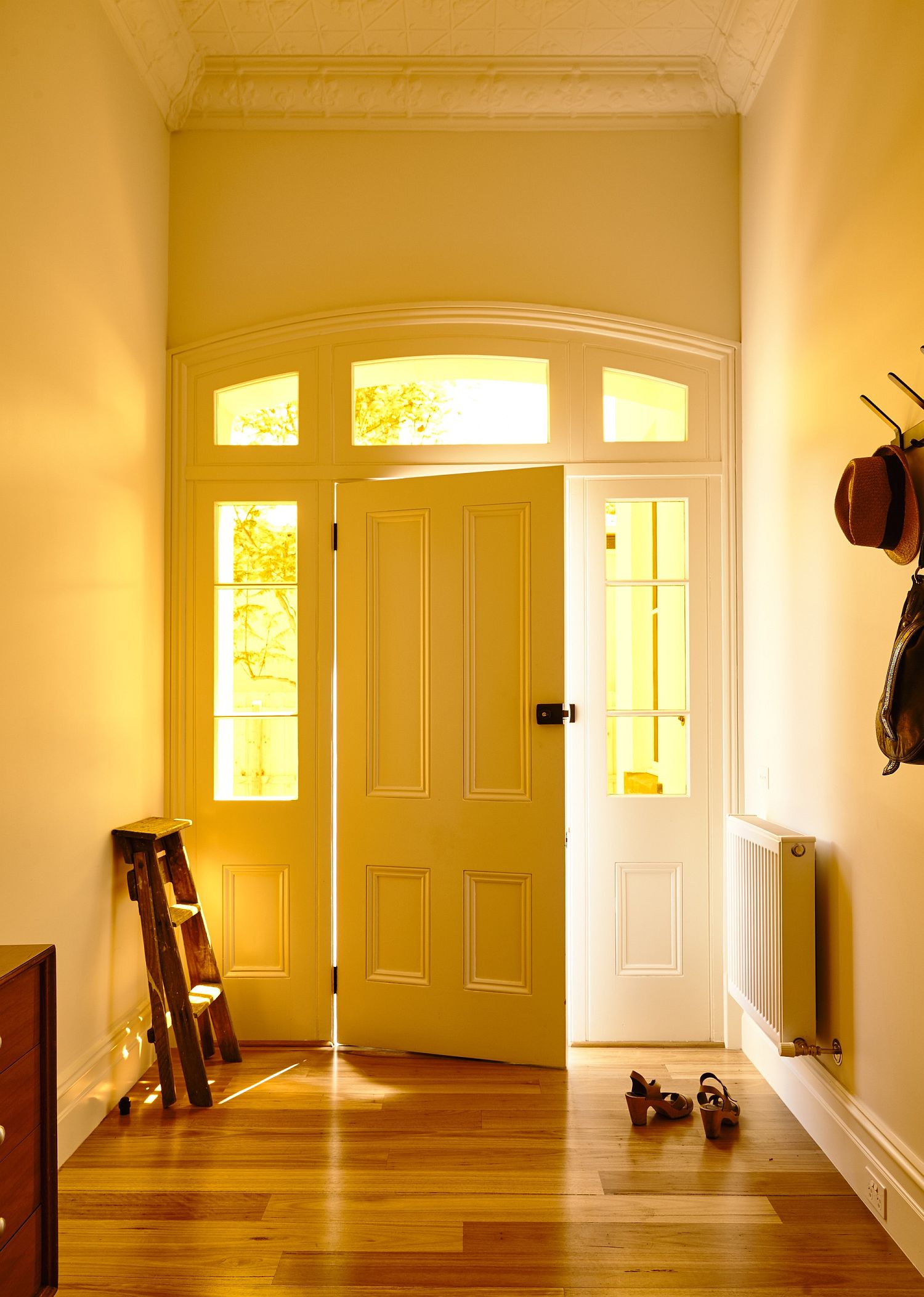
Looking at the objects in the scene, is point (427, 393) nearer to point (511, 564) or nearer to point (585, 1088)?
point (511, 564)

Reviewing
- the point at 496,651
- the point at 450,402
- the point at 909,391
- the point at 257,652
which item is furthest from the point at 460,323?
the point at 909,391

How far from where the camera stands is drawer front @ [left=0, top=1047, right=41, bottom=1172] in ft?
6.20

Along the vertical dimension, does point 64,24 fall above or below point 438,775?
above

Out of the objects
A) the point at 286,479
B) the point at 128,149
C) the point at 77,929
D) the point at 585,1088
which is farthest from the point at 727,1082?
the point at 128,149

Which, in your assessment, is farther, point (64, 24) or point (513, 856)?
point (513, 856)

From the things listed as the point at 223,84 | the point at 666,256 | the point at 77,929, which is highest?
the point at 223,84

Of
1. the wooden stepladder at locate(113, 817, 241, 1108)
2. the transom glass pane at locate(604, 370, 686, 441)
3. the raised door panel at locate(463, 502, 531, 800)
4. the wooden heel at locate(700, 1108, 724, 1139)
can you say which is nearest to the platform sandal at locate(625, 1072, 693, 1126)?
the wooden heel at locate(700, 1108, 724, 1139)

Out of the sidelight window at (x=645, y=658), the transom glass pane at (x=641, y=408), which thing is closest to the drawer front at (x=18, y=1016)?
the sidelight window at (x=645, y=658)

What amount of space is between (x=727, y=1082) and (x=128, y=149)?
159 inches

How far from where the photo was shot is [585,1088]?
3.47 m

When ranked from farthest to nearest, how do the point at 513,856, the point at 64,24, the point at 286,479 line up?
the point at 286,479, the point at 513,856, the point at 64,24

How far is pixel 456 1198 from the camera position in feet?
8.89

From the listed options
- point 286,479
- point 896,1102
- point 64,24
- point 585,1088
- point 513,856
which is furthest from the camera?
point 286,479

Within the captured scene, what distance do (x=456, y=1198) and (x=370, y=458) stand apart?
267 cm
